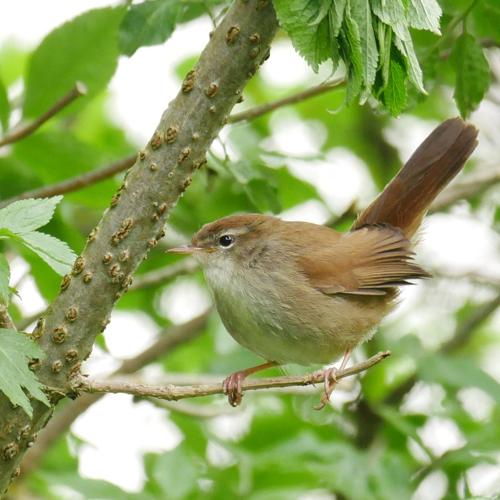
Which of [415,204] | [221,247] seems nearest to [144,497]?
[221,247]

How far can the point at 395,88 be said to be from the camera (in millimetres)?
2445

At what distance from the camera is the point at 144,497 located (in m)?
3.97

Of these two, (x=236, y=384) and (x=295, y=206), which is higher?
(x=295, y=206)

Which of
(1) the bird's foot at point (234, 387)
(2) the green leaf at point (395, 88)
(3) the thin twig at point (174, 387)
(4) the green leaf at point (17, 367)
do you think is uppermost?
(2) the green leaf at point (395, 88)

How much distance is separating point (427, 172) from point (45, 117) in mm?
1814

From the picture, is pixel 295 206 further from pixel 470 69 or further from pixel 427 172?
pixel 470 69

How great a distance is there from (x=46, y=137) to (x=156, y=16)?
787 millimetres

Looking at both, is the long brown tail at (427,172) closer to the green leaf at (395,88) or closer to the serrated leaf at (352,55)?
the green leaf at (395,88)

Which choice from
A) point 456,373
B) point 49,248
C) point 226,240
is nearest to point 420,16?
point 49,248

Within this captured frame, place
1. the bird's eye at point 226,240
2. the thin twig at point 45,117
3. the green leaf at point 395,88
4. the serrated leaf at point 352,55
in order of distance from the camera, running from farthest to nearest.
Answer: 1. the bird's eye at point 226,240
2. the thin twig at point 45,117
3. the green leaf at point 395,88
4. the serrated leaf at point 352,55

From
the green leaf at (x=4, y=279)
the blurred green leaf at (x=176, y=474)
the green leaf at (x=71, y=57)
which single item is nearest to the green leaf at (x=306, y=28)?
the green leaf at (x=4, y=279)

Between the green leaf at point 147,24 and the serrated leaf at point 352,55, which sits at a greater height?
the green leaf at point 147,24

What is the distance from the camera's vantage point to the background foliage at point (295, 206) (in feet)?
7.66

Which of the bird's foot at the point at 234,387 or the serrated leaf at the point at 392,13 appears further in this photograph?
the bird's foot at the point at 234,387
